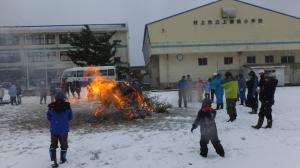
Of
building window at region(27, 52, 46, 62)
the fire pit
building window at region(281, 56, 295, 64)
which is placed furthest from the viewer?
building window at region(27, 52, 46, 62)

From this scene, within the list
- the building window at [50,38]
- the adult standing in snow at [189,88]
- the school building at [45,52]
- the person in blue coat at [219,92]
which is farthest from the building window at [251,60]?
the person in blue coat at [219,92]

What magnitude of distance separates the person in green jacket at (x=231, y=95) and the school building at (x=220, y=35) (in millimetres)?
33710

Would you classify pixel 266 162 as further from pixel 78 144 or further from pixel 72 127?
pixel 72 127

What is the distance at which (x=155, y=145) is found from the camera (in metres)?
10.4

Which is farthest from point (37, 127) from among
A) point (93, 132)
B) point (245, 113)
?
point (245, 113)

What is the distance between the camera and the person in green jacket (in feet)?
45.7

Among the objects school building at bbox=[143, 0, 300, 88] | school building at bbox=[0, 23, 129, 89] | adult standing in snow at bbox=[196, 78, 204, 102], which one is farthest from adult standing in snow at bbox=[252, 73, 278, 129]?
school building at bbox=[0, 23, 129, 89]

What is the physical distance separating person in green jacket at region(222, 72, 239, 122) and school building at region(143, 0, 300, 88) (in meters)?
33.7

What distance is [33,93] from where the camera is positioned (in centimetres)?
3738

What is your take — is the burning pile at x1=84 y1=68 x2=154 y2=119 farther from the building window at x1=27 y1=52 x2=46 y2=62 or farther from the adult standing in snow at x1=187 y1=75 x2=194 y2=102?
the building window at x1=27 y1=52 x2=46 y2=62

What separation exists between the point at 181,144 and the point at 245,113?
6099 millimetres

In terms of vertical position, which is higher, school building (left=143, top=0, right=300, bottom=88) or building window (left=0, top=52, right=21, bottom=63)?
school building (left=143, top=0, right=300, bottom=88)

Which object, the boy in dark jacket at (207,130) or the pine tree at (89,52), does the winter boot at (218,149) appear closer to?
the boy in dark jacket at (207,130)

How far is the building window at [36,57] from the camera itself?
169 feet
